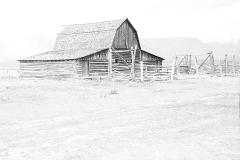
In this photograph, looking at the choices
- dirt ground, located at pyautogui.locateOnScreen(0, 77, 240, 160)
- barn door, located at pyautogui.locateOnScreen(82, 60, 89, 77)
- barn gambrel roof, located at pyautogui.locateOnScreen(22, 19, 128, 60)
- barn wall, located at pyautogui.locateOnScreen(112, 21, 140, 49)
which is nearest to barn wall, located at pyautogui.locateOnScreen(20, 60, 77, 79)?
barn gambrel roof, located at pyautogui.locateOnScreen(22, 19, 128, 60)

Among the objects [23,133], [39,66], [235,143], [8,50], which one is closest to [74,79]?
[39,66]

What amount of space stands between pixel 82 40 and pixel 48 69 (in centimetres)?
597

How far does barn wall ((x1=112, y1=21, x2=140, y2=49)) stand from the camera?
3497 centimetres

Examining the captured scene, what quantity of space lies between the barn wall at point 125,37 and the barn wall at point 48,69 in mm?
5671

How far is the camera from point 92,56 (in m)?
31.2

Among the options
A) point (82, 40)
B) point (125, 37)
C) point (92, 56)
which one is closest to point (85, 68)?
point (92, 56)

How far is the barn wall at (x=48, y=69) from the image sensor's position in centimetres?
3103

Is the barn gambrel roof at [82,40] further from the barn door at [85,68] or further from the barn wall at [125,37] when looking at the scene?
the barn door at [85,68]

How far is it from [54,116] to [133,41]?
27461 mm

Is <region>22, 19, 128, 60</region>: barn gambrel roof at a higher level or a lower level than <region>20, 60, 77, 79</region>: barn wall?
higher

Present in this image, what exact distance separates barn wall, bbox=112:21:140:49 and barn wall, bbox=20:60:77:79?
223 inches

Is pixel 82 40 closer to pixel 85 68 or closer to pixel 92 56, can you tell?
pixel 92 56

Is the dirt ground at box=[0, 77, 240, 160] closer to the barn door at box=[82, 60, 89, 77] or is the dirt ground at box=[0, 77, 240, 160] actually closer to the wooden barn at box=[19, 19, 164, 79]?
the wooden barn at box=[19, 19, 164, 79]

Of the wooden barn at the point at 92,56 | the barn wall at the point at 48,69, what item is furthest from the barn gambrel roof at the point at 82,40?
the barn wall at the point at 48,69
